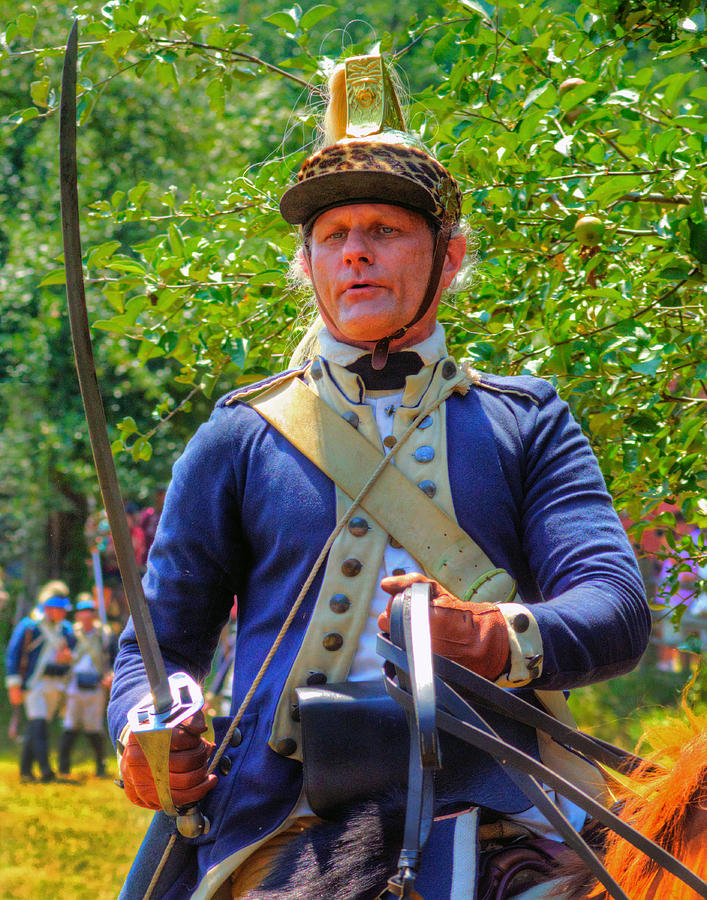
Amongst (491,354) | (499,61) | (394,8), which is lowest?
(491,354)

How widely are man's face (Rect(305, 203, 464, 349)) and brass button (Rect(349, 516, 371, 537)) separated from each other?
37 centimetres

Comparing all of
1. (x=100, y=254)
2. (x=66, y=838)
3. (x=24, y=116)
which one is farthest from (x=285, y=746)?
(x=66, y=838)

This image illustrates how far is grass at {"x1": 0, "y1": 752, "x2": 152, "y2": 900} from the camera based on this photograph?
7.98 m

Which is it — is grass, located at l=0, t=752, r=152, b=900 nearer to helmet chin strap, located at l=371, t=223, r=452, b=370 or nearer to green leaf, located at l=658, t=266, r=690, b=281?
green leaf, located at l=658, t=266, r=690, b=281

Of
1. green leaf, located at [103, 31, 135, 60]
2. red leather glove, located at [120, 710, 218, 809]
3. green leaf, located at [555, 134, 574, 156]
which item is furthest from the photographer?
green leaf, located at [103, 31, 135, 60]

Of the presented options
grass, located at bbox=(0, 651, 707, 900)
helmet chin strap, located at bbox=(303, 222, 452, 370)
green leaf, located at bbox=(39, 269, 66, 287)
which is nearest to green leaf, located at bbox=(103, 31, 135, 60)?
green leaf, located at bbox=(39, 269, 66, 287)

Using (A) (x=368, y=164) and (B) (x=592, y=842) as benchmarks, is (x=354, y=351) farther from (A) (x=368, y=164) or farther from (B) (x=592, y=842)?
(B) (x=592, y=842)

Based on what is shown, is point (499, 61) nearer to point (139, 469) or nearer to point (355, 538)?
point (355, 538)

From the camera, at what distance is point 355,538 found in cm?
213

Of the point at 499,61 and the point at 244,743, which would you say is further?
the point at 499,61

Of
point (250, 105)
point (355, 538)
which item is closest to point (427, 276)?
point (355, 538)

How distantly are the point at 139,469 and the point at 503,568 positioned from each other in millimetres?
11824

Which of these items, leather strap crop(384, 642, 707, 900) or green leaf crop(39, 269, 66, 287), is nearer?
leather strap crop(384, 642, 707, 900)

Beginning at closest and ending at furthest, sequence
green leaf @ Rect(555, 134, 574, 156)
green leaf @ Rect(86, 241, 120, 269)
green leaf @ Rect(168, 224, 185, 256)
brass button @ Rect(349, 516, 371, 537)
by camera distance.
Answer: brass button @ Rect(349, 516, 371, 537), green leaf @ Rect(555, 134, 574, 156), green leaf @ Rect(86, 241, 120, 269), green leaf @ Rect(168, 224, 185, 256)
